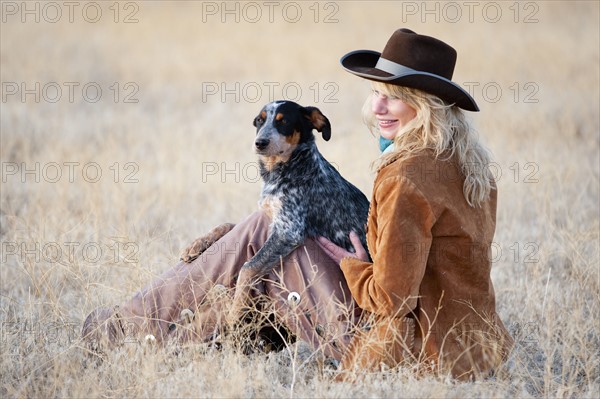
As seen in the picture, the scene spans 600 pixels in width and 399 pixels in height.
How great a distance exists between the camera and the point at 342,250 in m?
3.97

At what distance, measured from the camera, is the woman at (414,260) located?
3365 mm

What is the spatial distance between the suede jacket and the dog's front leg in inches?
15.0

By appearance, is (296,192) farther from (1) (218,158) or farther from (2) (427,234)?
(1) (218,158)

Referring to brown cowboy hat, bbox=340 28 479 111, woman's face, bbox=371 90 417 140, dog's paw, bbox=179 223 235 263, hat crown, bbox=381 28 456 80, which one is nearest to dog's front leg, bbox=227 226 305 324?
dog's paw, bbox=179 223 235 263

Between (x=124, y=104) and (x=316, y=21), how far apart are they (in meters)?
5.88

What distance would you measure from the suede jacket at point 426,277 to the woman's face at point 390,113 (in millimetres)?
294

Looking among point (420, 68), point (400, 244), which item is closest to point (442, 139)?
point (420, 68)

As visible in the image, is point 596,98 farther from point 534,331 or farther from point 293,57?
point 534,331

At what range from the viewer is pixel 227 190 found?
25.6 ft

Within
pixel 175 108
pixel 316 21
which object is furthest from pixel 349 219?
pixel 316 21

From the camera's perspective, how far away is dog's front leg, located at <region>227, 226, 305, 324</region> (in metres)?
3.85

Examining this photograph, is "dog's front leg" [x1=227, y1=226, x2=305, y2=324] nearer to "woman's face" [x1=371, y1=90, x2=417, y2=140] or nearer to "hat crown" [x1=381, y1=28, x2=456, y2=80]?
"woman's face" [x1=371, y1=90, x2=417, y2=140]

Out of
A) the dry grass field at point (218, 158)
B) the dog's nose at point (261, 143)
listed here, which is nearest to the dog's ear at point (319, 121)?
the dog's nose at point (261, 143)

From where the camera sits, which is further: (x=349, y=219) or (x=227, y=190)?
(x=227, y=190)
